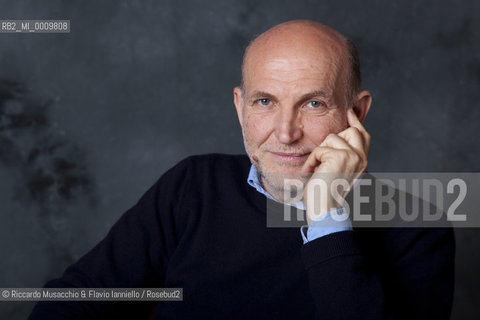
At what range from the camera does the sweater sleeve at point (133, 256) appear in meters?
2.18

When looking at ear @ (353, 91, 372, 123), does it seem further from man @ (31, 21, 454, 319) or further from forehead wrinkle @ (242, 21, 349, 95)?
forehead wrinkle @ (242, 21, 349, 95)

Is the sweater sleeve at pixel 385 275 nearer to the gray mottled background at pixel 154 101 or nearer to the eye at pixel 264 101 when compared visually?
the eye at pixel 264 101

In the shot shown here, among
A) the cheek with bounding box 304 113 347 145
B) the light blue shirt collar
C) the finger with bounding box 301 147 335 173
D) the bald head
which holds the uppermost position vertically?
the bald head

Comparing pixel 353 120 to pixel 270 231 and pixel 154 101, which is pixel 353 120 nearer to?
pixel 270 231

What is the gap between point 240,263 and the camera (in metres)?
2.11

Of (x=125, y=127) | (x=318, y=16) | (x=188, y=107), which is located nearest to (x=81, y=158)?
(x=125, y=127)

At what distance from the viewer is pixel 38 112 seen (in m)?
3.78

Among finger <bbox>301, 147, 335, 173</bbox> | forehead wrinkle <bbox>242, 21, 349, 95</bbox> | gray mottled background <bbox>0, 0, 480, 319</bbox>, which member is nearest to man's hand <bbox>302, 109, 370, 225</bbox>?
finger <bbox>301, 147, 335, 173</bbox>

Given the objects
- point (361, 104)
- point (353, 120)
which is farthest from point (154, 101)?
point (353, 120)

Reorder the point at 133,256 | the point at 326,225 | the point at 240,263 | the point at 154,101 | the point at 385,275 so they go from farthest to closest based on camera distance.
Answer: the point at 154,101 < the point at 133,256 < the point at 240,263 < the point at 385,275 < the point at 326,225

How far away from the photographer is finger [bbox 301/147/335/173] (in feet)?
6.51

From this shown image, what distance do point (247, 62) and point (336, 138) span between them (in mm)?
470

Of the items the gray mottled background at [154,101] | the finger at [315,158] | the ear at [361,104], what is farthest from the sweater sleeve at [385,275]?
the gray mottled background at [154,101]

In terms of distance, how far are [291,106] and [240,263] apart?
1.94 feet
